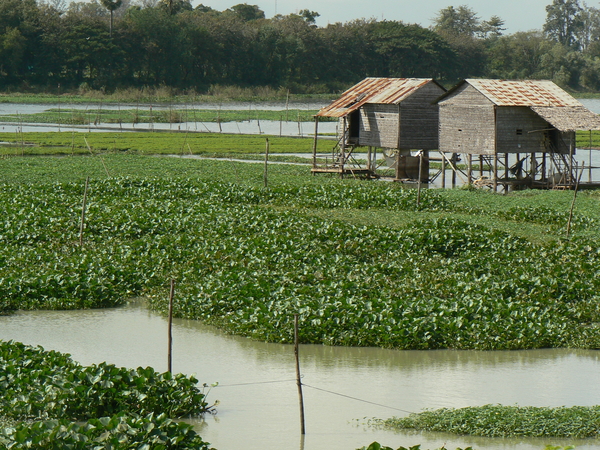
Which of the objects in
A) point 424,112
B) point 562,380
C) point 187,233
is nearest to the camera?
point 562,380

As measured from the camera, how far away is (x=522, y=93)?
30.0m

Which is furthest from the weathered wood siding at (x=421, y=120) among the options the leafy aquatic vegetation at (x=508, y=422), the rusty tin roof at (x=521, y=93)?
the leafy aquatic vegetation at (x=508, y=422)

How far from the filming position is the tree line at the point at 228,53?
265 feet

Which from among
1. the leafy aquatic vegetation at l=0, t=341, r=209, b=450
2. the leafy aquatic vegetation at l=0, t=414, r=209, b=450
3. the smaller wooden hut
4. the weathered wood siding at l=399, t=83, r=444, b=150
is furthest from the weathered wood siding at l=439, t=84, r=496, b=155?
the leafy aquatic vegetation at l=0, t=414, r=209, b=450

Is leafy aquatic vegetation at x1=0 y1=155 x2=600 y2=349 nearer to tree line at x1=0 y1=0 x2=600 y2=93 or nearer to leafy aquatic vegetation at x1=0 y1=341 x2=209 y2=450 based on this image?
leafy aquatic vegetation at x1=0 y1=341 x2=209 y2=450

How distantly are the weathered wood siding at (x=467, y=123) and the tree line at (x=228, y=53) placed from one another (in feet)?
Answer: 182

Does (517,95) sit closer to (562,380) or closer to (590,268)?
(590,268)

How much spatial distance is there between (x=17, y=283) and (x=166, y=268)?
281cm

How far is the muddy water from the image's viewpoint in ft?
29.9

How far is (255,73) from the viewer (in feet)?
303

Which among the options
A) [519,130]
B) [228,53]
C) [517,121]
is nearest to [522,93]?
[517,121]

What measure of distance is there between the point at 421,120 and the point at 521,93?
4.73m

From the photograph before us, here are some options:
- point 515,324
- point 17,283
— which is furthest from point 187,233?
point 515,324

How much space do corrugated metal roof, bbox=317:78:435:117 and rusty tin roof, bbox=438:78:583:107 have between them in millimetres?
2390
